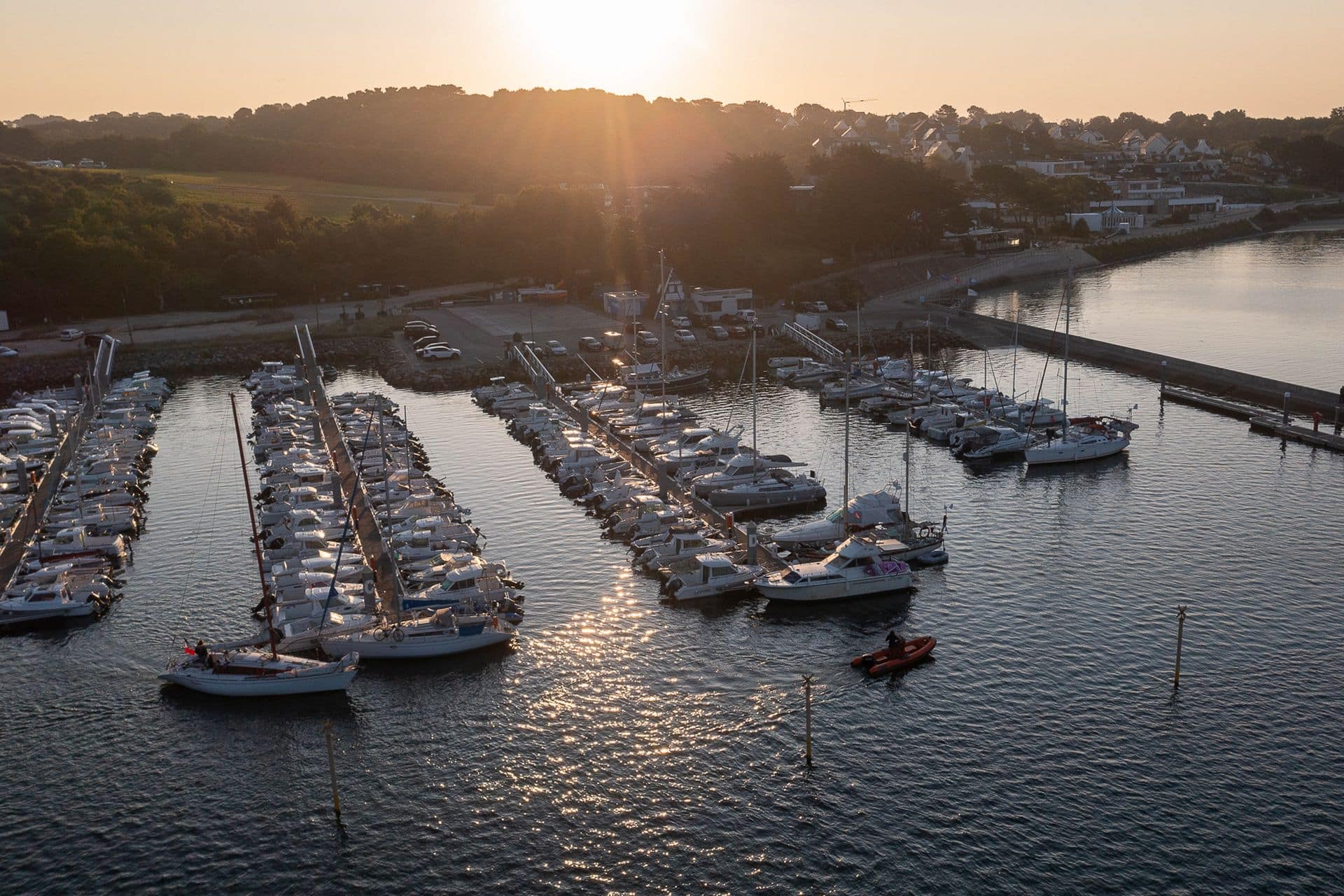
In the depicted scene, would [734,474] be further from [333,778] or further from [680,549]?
[333,778]

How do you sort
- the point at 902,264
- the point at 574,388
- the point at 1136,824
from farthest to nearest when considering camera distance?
the point at 902,264
the point at 574,388
the point at 1136,824

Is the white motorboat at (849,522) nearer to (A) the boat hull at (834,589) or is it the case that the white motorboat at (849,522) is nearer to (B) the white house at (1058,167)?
(A) the boat hull at (834,589)

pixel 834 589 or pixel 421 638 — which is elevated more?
pixel 421 638

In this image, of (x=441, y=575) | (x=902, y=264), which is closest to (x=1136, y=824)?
(x=441, y=575)

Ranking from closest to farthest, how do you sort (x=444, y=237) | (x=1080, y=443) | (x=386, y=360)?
(x=1080, y=443)
(x=386, y=360)
(x=444, y=237)

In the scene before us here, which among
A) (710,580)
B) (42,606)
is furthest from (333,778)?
(42,606)

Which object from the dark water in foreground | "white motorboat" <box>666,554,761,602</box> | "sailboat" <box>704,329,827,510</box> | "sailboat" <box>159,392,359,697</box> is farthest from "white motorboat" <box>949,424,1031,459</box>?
"sailboat" <box>159,392,359,697</box>

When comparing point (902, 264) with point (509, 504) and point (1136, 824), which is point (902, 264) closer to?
point (509, 504)
